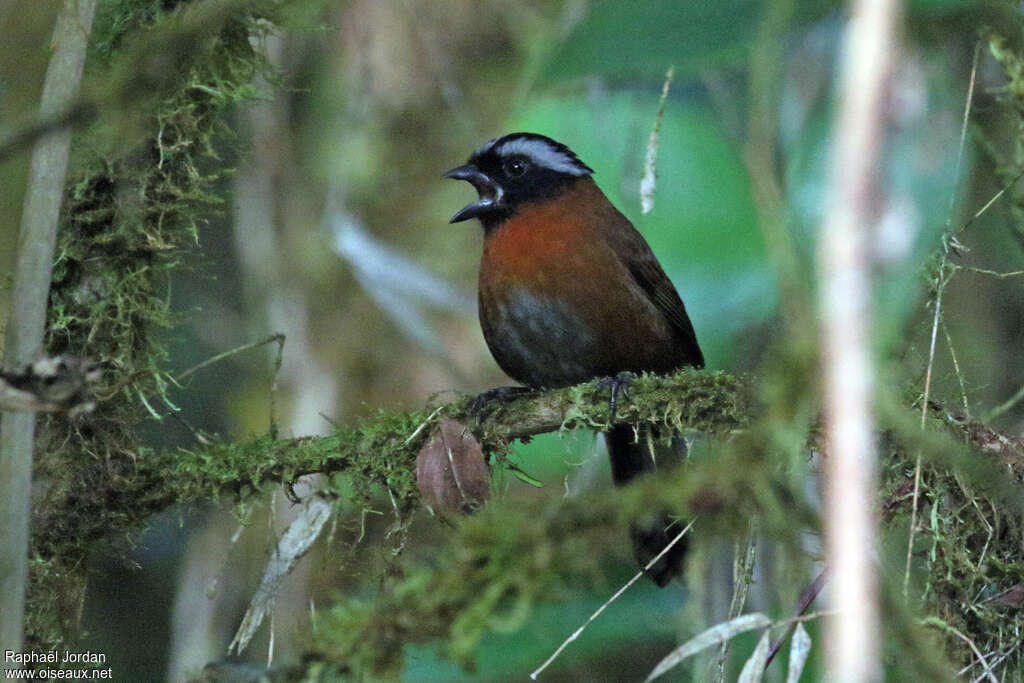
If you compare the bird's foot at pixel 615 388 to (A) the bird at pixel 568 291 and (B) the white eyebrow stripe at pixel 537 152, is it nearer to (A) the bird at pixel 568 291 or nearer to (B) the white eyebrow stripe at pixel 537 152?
(A) the bird at pixel 568 291

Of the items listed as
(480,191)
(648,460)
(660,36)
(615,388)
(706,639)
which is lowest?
(648,460)

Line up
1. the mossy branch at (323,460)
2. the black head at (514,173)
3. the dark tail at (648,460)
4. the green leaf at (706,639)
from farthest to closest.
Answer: the black head at (514,173) → the dark tail at (648,460) → the mossy branch at (323,460) → the green leaf at (706,639)

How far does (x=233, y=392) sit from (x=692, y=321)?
9.12 ft

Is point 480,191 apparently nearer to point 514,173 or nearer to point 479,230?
point 514,173

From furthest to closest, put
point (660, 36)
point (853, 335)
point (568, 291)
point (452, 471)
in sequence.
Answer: point (660, 36)
point (568, 291)
point (452, 471)
point (853, 335)

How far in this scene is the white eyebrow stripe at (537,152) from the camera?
4027 millimetres

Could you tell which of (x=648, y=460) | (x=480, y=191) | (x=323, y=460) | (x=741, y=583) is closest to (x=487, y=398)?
(x=323, y=460)

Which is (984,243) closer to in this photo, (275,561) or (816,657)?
(816,657)

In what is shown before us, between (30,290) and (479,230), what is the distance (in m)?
4.53

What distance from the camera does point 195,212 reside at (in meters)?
2.76

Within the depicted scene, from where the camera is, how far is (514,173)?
4.07 m

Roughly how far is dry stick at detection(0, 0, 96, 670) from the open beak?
1.91 metres

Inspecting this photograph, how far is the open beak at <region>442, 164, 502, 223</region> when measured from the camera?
4.02 metres

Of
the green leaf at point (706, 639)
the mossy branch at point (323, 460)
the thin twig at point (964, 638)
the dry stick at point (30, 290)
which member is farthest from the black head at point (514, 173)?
the green leaf at point (706, 639)
